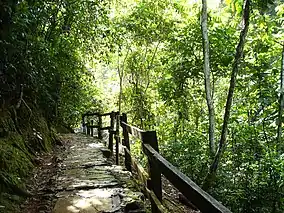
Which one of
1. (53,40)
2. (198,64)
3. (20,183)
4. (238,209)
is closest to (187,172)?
(238,209)

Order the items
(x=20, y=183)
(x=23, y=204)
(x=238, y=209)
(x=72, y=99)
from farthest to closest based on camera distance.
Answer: (x=72, y=99) < (x=238, y=209) < (x=20, y=183) < (x=23, y=204)

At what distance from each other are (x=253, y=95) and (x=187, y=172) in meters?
3.43

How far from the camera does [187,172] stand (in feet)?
24.4

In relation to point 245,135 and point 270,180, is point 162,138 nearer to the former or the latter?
point 245,135

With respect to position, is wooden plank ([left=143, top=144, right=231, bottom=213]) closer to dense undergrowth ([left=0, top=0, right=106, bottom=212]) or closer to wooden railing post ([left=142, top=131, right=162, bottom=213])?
wooden railing post ([left=142, top=131, right=162, bottom=213])

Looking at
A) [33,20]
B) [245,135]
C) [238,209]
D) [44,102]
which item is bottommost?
[238,209]

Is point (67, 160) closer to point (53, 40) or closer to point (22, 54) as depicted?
point (22, 54)

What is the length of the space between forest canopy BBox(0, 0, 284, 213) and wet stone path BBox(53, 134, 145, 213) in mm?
703

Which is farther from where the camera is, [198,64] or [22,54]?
[198,64]

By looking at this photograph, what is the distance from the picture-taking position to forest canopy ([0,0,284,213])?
5605 mm

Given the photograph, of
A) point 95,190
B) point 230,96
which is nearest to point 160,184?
point 95,190

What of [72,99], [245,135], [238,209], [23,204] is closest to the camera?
[23,204]

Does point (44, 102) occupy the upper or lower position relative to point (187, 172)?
upper

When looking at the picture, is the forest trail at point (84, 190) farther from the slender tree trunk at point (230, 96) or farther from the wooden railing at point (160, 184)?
the slender tree trunk at point (230, 96)
